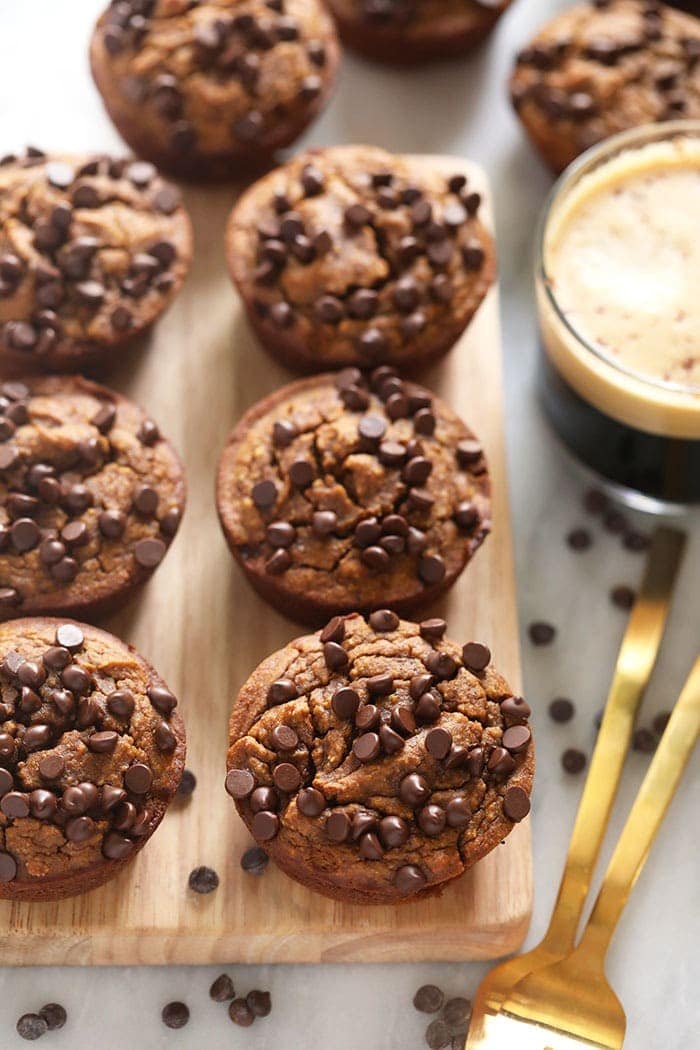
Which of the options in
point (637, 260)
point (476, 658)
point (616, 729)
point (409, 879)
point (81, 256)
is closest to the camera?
point (409, 879)

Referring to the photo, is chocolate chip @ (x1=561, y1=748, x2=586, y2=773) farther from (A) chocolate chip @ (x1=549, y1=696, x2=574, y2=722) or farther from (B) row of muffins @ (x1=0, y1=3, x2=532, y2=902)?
(B) row of muffins @ (x1=0, y1=3, x2=532, y2=902)

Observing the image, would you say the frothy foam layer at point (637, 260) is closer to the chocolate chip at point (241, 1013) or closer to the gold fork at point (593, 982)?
the gold fork at point (593, 982)

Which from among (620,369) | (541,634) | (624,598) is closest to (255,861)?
(541,634)

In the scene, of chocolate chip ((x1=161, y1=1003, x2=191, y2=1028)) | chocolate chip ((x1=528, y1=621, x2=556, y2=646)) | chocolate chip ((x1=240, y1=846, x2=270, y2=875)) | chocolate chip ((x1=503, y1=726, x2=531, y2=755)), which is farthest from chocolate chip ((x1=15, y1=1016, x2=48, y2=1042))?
chocolate chip ((x1=528, y1=621, x2=556, y2=646))

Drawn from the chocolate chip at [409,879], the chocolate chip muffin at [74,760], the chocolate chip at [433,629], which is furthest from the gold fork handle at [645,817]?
the chocolate chip muffin at [74,760]

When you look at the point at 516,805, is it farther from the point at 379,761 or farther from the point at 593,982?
the point at 593,982

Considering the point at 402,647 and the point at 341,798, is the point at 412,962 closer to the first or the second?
the point at 341,798
